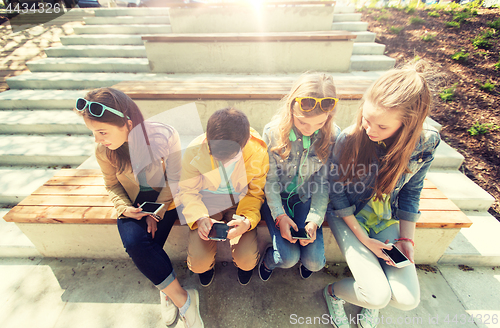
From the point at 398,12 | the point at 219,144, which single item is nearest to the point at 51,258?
the point at 219,144

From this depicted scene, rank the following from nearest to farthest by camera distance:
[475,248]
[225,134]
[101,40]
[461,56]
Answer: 1. [225,134]
2. [475,248]
3. [461,56]
4. [101,40]

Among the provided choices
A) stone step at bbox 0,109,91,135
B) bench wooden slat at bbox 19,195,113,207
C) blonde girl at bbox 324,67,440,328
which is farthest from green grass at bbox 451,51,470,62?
stone step at bbox 0,109,91,135

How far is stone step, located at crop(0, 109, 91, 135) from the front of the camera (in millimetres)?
3293

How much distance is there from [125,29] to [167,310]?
21.9ft

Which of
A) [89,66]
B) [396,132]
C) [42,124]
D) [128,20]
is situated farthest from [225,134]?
[128,20]

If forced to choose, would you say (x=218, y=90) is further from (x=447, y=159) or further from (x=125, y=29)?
(x=125, y=29)

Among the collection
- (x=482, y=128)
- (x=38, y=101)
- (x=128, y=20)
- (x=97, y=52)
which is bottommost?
(x=482, y=128)

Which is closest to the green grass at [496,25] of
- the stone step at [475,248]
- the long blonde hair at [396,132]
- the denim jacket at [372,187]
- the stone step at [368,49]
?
the stone step at [368,49]

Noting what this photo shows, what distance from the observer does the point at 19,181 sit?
9.10ft

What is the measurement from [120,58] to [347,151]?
5.54 metres

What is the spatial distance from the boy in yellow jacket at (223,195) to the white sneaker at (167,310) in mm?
360

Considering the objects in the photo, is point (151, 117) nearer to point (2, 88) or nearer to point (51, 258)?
point (51, 258)

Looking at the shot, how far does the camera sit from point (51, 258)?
2152mm

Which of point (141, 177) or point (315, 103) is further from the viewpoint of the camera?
point (141, 177)
